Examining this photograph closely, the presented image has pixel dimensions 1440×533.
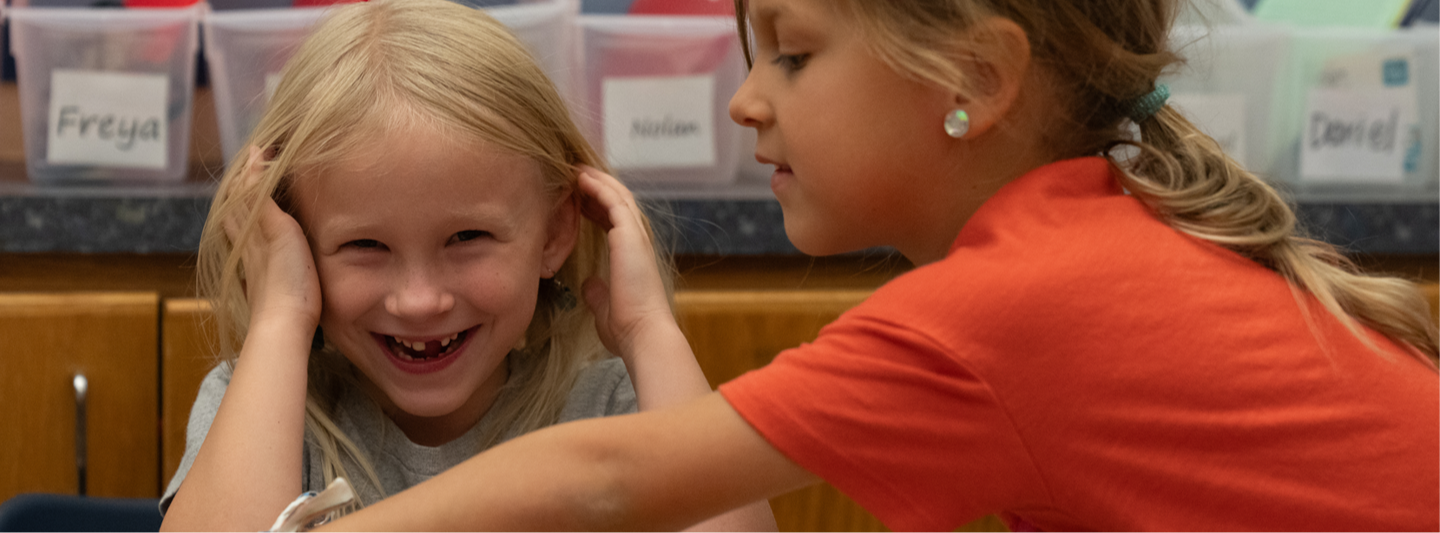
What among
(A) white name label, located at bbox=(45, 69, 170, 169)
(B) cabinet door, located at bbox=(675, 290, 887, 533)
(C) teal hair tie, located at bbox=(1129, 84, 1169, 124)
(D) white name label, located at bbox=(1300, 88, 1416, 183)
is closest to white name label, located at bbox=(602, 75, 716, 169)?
(B) cabinet door, located at bbox=(675, 290, 887, 533)

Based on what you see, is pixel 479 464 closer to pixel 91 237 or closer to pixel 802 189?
pixel 802 189

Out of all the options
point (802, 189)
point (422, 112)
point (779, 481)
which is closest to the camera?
point (779, 481)

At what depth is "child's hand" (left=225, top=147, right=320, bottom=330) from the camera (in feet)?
2.77

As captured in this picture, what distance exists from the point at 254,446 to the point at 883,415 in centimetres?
47

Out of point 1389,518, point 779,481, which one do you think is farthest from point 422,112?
point 1389,518

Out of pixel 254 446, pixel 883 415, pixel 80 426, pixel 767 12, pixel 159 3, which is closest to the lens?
pixel 883 415

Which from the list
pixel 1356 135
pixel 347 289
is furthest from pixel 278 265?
pixel 1356 135

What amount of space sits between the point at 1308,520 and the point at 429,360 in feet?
2.01

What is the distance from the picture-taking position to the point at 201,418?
3.01 ft

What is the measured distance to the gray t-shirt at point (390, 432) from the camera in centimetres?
92

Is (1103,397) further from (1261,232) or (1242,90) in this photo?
(1242,90)

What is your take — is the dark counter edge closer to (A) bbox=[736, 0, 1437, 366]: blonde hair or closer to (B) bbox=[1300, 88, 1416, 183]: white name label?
(B) bbox=[1300, 88, 1416, 183]: white name label

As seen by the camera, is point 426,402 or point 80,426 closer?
point 426,402

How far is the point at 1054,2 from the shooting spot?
643mm
